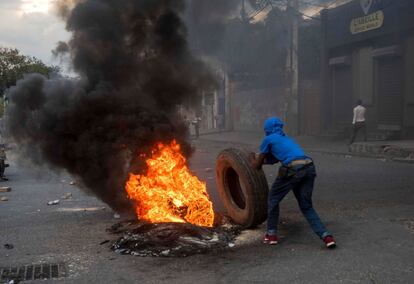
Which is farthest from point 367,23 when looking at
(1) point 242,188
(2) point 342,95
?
(1) point 242,188

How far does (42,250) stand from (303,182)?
3.22 metres

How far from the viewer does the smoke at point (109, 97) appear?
7.08 meters

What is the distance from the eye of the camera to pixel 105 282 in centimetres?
473

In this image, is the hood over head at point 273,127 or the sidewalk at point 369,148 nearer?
the hood over head at point 273,127

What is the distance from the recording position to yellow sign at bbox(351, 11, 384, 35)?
1998cm

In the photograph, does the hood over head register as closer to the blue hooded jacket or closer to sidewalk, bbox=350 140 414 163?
the blue hooded jacket

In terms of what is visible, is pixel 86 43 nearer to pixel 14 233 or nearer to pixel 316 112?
pixel 14 233

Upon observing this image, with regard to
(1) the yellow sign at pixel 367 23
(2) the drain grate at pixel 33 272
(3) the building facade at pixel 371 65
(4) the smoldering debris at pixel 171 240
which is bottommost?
(2) the drain grate at pixel 33 272

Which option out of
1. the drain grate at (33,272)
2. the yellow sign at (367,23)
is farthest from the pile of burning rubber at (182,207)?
the yellow sign at (367,23)

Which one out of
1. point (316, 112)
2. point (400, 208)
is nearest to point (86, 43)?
point (400, 208)

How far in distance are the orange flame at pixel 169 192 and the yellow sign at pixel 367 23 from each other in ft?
A: 51.2

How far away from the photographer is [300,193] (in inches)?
225

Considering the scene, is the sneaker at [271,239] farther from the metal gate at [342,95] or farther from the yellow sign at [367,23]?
the metal gate at [342,95]

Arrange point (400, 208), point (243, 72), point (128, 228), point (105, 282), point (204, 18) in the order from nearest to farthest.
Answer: point (105, 282)
point (128, 228)
point (400, 208)
point (204, 18)
point (243, 72)
